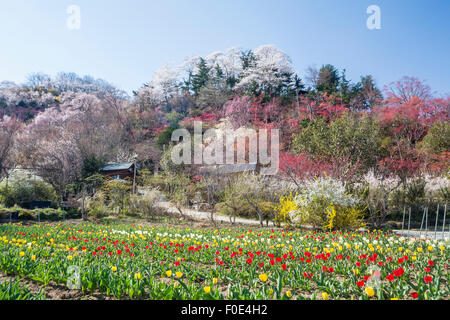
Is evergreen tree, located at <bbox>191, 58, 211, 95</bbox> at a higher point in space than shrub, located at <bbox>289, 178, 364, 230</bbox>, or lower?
higher

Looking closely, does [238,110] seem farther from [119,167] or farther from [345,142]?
[345,142]

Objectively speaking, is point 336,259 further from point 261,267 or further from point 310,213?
point 310,213

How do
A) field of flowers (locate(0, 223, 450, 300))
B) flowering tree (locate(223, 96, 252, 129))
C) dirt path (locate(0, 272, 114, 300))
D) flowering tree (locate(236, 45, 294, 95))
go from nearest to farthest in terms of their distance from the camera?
field of flowers (locate(0, 223, 450, 300)) → dirt path (locate(0, 272, 114, 300)) → flowering tree (locate(223, 96, 252, 129)) → flowering tree (locate(236, 45, 294, 95))

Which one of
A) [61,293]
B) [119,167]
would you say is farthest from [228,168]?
[61,293]

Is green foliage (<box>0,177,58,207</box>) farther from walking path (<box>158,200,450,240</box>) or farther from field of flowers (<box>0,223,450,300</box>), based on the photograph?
field of flowers (<box>0,223,450,300</box>)

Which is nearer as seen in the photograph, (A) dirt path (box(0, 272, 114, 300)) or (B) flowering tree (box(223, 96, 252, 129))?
(A) dirt path (box(0, 272, 114, 300))

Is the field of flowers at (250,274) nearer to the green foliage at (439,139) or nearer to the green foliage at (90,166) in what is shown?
the green foliage at (439,139)

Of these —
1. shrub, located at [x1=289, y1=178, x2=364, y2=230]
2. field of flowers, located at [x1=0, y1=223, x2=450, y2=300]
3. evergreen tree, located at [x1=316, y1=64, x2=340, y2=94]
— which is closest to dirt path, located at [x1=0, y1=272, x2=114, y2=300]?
field of flowers, located at [x1=0, y1=223, x2=450, y2=300]

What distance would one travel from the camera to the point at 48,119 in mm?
29906

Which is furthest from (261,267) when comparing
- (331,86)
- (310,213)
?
(331,86)

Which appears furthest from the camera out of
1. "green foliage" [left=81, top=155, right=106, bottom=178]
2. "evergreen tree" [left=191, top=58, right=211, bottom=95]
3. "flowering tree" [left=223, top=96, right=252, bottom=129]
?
"evergreen tree" [left=191, top=58, right=211, bottom=95]

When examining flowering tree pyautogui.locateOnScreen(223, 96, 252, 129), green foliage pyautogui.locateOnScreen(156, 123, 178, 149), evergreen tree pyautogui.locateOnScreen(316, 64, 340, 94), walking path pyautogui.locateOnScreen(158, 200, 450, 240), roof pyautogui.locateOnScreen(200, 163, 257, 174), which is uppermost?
evergreen tree pyautogui.locateOnScreen(316, 64, 340, 94)

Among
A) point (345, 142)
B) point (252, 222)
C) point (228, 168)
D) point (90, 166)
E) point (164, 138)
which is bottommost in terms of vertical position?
point (252, 222)

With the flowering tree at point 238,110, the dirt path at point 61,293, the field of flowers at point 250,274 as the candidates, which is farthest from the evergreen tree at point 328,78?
the dirt path at point 61,293
